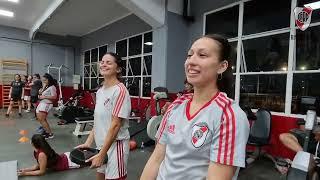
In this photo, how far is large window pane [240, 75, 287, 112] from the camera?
4.71 m

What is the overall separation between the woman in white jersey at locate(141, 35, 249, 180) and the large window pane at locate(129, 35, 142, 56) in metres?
7.73

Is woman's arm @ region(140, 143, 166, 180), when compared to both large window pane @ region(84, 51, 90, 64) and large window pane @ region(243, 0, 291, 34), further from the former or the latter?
large window pane @ region(84, 51, 90, 64)

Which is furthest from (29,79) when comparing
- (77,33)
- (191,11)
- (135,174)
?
(135,174)

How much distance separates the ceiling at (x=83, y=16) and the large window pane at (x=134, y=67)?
65.6 inches

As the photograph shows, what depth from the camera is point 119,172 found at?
192 centimetres

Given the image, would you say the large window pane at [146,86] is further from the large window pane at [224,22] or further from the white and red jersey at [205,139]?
the white and red jersey at [205,139]

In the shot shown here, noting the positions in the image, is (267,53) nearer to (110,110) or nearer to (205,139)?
(110,110)

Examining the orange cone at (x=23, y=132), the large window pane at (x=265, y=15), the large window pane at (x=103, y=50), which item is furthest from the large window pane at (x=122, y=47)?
the large window pane at (x=265, y=15)

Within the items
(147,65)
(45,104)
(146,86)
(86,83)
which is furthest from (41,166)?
(86,83)

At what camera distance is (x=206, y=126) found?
911 mm

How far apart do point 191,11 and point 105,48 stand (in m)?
5.25

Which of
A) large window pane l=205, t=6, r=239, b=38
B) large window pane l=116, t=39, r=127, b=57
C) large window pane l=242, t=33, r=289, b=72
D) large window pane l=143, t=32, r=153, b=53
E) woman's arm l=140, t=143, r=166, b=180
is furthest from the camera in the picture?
large window pane l=116, t=39, r=127, b=57

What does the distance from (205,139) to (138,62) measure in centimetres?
799

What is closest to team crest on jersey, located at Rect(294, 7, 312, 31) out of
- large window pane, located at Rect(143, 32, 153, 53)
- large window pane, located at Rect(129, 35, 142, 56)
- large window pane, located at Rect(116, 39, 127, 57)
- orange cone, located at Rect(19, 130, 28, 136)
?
large window pane, located at Rect(143, 32, 153, 53)
